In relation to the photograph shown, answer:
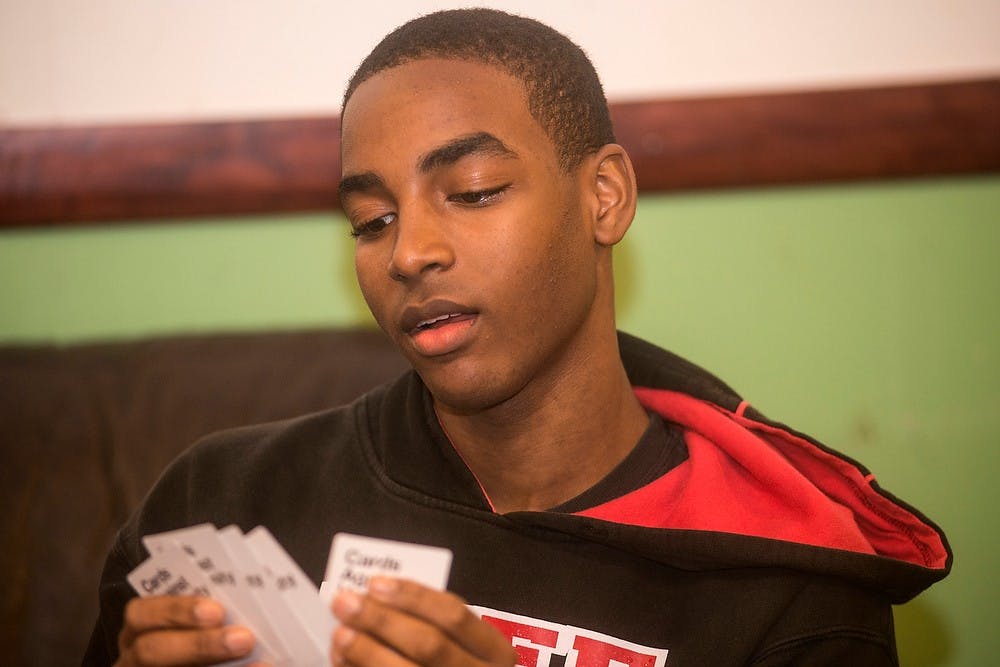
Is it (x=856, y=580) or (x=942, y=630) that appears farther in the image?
(x=942, y=630)

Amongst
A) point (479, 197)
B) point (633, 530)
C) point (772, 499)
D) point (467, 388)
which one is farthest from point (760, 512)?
→ point (479, 197)

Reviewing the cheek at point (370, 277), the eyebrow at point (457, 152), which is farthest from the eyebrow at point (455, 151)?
the cheek at point (370, 277)

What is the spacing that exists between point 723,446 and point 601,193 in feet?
1.04

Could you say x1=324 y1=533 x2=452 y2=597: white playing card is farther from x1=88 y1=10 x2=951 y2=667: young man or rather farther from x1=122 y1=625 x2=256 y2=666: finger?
x1=88 y1=10 x2=951 y2=667: young man

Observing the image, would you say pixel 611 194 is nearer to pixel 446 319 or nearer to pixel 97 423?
pixel 446 319

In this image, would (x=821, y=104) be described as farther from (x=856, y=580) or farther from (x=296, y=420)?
(x=296, y=420)

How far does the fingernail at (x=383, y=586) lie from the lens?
72cm

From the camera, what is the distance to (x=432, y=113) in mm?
1011

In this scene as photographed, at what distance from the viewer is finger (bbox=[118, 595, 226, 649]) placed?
76cm

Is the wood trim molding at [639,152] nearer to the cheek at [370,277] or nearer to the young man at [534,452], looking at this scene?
the young man at [534,452]

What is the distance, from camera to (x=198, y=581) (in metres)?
0.78

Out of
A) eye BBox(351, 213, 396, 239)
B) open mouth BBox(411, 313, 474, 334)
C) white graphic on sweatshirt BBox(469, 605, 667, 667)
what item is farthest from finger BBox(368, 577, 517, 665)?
eye BBox(351, 213, 396, 239)

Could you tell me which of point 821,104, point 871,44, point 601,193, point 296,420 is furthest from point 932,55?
point 296,420

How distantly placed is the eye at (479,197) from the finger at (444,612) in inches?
16.0
